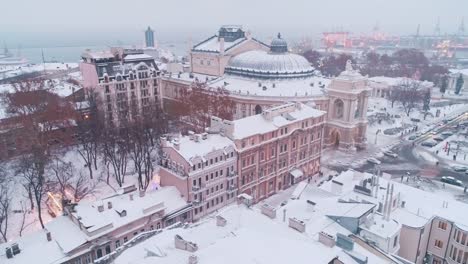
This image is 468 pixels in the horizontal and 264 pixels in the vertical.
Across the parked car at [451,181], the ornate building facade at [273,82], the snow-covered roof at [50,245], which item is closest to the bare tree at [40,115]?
the snow-covered roof at [50,245]

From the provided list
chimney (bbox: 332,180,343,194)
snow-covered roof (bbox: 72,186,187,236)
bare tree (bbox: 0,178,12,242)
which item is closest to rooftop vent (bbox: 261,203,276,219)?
chimney (bbox: 332,180,343,194)

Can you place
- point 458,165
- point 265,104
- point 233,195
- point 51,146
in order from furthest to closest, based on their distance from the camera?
point 265,104 → point 458,165 → point 51,146 → point 233,195

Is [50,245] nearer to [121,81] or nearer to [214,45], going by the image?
[121,81]

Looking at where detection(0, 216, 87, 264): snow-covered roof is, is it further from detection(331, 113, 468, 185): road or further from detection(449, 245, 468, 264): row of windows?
detection(331, 113, 468, 185): road

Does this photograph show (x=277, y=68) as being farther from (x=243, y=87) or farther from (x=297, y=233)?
(x=297, y=233)

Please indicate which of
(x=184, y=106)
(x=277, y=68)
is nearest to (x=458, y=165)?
(x=277, y=68)

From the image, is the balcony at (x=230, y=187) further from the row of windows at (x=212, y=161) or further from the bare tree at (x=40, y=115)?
the bare tree at (x=40, y=115)
